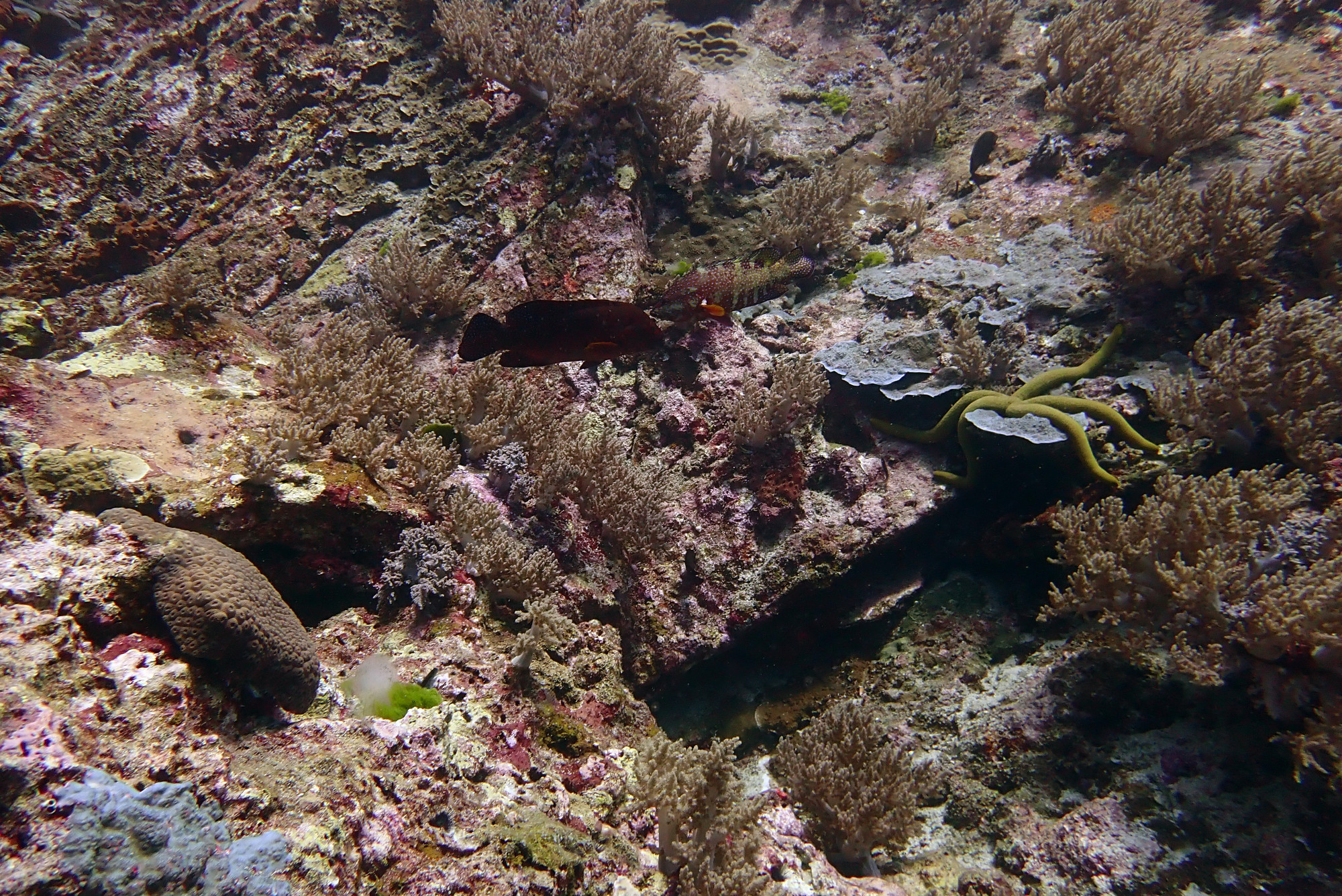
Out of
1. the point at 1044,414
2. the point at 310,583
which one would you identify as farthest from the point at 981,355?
the point at 310,583

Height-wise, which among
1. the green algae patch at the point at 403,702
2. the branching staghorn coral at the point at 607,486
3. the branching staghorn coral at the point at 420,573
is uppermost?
the branching staghorn coral at the point at 607,486

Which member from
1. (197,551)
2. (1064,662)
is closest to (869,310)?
(1064,662)

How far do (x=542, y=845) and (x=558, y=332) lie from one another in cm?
214

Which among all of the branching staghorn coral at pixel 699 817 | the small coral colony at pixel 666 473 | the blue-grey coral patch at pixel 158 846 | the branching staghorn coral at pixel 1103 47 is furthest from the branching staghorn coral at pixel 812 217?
→ the blue-grey coral patch at pixel 158 846

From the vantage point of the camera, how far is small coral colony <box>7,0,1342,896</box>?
2.07 metres

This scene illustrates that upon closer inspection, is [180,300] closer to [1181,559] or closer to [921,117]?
[1181,559]

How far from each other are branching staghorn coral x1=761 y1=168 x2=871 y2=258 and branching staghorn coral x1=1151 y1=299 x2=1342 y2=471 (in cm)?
261

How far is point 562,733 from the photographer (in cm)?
277

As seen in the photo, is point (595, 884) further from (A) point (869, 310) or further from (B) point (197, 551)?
(A) point (869, 310)

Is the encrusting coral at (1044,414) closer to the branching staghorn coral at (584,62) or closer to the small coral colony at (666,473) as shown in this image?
the small coral colony at (666,473)

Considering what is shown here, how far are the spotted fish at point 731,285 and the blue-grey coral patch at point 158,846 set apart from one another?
3546 mm

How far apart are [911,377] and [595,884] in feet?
11.2

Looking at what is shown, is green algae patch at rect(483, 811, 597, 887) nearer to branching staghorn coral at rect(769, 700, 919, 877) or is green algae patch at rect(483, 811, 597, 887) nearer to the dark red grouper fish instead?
branching staghorn coral at rect(769, 700, 919, 877)

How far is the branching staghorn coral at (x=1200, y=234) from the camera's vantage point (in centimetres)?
350
